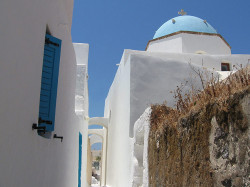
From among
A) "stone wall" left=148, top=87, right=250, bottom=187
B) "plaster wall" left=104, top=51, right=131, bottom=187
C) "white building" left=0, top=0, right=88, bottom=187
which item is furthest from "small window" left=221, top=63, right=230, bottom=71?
"white building" left=0, top=0, right=88, bottom=187

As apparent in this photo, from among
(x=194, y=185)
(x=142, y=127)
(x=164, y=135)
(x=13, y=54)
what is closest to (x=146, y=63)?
(x=142, y=127)

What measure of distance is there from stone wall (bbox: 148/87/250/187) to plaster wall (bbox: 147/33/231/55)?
1008 centimetres

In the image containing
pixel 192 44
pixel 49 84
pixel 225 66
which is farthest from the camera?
pixel 192 44

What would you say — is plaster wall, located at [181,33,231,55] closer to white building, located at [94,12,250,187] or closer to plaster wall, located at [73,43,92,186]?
white building, located at [94,12,250,187]

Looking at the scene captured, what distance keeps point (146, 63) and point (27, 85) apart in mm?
6906

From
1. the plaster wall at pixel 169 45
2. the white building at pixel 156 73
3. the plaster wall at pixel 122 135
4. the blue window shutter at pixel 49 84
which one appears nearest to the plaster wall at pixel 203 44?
the white building at pixel 156 73

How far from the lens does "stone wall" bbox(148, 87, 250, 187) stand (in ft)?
6.69

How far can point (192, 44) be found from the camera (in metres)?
13.4

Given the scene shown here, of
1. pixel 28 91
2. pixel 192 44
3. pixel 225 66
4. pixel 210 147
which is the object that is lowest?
pixel 210 147

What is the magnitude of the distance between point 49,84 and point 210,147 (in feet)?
5.78

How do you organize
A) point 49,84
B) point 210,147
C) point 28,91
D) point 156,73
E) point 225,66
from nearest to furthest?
point 28,91 → point 210,147 → point 49,84 → point 156,73 → point 225,66

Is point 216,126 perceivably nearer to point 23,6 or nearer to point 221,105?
point 221,105

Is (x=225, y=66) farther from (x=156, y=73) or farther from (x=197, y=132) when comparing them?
(x=197, y=132)

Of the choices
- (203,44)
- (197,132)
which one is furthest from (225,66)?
(197,132)
